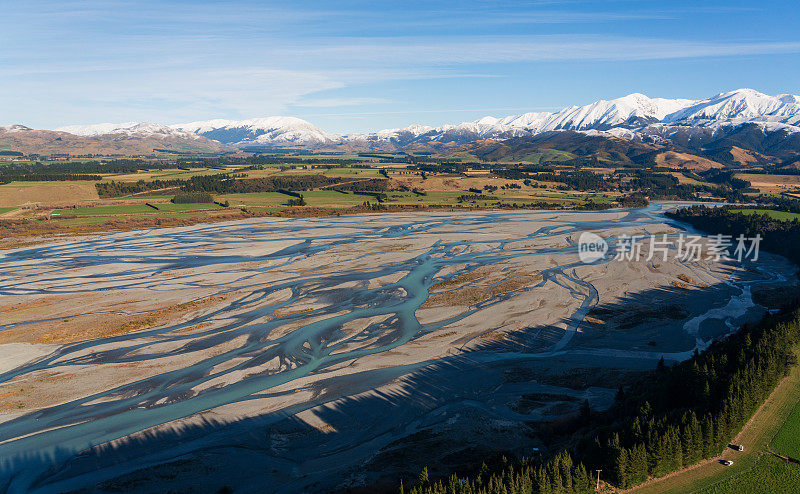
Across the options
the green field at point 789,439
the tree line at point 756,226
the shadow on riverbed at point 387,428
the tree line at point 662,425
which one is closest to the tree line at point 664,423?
the tree line at point 662,425

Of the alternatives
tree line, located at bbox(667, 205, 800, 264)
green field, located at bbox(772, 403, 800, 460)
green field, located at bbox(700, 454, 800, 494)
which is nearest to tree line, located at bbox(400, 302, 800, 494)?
green field, located at bbox(700, 454, 800, 494)

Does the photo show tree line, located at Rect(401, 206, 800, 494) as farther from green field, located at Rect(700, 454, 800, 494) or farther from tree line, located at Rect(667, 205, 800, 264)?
tree line, located at Rect(667, 205, 800, 264)

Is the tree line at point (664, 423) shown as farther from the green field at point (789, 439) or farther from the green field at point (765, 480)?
the green field at point (789, 439)

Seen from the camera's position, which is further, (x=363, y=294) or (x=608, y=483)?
(x=363, y=294)

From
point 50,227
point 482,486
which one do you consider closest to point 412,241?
point 482,486

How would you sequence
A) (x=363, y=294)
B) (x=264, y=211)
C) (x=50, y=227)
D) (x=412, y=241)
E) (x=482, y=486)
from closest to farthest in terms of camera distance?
(x=482, y=486) < (x=363, y=294) < (x=412, y=241) < (x=50, y=227) < (x=264, y=211)

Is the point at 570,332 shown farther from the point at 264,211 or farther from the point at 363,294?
the point at 264,211

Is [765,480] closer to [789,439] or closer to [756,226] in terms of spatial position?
[789,439]

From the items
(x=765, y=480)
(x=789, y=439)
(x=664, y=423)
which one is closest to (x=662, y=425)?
(x=664, y=423)
